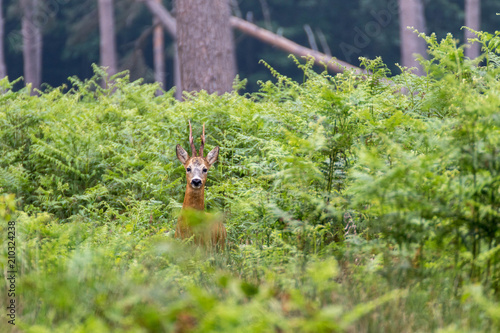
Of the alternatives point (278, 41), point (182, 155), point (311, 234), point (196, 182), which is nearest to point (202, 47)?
point (182, 155)

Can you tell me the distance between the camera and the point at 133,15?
32719mm

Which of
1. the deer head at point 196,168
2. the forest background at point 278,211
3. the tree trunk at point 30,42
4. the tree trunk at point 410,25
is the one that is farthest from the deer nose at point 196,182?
the tree trunk at point 30,42

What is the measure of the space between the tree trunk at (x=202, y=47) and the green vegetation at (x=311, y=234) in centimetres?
334

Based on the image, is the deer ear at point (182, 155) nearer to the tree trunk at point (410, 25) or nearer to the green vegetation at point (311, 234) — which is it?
the green vegetation at point (311, 234)

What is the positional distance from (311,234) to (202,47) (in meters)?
6.53

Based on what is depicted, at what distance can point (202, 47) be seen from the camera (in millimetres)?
10398

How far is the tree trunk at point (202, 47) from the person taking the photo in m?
10.4

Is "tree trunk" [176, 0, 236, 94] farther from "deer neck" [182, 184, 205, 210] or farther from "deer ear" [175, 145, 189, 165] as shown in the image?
"deer neck" [182, 184, 205, 210]

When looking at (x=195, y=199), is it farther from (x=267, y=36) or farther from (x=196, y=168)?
(x=267, y=36)

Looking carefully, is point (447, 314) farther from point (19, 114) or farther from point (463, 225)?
point (19, 114)

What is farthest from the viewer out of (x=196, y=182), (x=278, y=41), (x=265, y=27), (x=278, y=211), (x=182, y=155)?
(x=265, y=27)

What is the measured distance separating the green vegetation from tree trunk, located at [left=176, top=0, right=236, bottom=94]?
334cm

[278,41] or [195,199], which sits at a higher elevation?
[278,41]

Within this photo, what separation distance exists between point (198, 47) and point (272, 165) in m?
5.39
